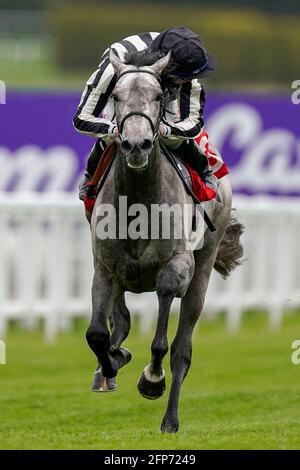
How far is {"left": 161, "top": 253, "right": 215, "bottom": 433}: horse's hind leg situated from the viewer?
258 inches

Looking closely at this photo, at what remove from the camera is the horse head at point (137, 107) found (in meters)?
5.75

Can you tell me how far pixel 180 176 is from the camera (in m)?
6.59

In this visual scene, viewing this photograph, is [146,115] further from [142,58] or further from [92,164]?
[92,164]

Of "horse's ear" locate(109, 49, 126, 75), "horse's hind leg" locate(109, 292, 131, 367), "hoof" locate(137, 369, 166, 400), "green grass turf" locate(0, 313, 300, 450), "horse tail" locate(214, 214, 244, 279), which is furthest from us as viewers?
"horse tail" locate(214, 214, 244, 279)

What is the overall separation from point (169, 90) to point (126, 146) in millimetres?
759

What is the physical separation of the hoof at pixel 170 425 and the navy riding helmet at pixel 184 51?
68.0 inches

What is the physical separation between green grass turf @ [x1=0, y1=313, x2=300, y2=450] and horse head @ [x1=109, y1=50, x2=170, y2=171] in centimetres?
136

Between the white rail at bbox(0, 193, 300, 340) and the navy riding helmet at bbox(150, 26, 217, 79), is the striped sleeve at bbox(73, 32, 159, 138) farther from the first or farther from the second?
the white rail at bbox(0, 193, 300, 340)

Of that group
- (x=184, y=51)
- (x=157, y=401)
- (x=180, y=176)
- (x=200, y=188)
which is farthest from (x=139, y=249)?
(x=157, y=401)

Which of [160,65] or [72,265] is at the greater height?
[160,65]

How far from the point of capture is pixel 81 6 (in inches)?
1328

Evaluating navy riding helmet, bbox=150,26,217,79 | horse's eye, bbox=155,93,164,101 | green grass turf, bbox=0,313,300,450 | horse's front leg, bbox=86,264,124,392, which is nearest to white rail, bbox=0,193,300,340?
green grass turf, bbox=0,313,300,450

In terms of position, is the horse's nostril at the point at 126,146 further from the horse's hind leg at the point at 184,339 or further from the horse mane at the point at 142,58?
the horse's hind leg at the point at 184,339

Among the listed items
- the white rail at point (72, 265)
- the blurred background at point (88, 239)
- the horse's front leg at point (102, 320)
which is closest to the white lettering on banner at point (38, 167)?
the blurred background at point (88, 239)
